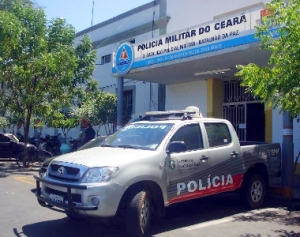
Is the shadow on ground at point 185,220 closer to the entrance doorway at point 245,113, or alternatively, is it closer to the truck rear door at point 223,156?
the truck rear door at point 223,156

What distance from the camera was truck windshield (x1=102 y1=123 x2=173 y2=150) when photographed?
711 centimetres

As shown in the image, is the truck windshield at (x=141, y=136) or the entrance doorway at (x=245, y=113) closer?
the truck windshield at (x=141, y=136)

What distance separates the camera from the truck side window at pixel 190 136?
7363 millimetres

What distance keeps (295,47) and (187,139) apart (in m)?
2.41

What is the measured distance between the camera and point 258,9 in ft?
36.4

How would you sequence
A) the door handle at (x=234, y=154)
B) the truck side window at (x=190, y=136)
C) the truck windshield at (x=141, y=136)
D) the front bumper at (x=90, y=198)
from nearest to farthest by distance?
the front bumper at (x=90, y=198) < the truck windshield at (x=141, y=136) < the truck side window at (x=190, y=136) < the door handle at (x=234, y=154)

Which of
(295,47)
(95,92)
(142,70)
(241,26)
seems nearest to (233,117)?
(142,70)

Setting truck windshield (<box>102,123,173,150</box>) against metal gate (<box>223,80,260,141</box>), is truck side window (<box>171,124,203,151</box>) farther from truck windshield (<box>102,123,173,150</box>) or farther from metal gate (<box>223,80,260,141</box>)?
metal gate (<box>223,80,260,141</box>)

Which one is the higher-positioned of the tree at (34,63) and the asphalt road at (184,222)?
the tree at (34,63)

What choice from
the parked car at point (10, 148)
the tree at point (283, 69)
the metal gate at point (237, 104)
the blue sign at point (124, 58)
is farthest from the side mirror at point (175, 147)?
the parked car at point (10, 148)

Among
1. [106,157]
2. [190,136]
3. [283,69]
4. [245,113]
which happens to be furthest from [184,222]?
[245,113]

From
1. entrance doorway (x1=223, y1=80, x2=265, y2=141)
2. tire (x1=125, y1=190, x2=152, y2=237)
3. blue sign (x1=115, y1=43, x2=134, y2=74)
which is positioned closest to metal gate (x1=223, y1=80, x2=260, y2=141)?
entrance doorway (x1=223, y1=80, x2=265, y2=141)

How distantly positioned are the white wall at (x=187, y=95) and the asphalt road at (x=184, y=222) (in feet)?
24.0

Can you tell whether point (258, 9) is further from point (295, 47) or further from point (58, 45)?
point (58, 45)
